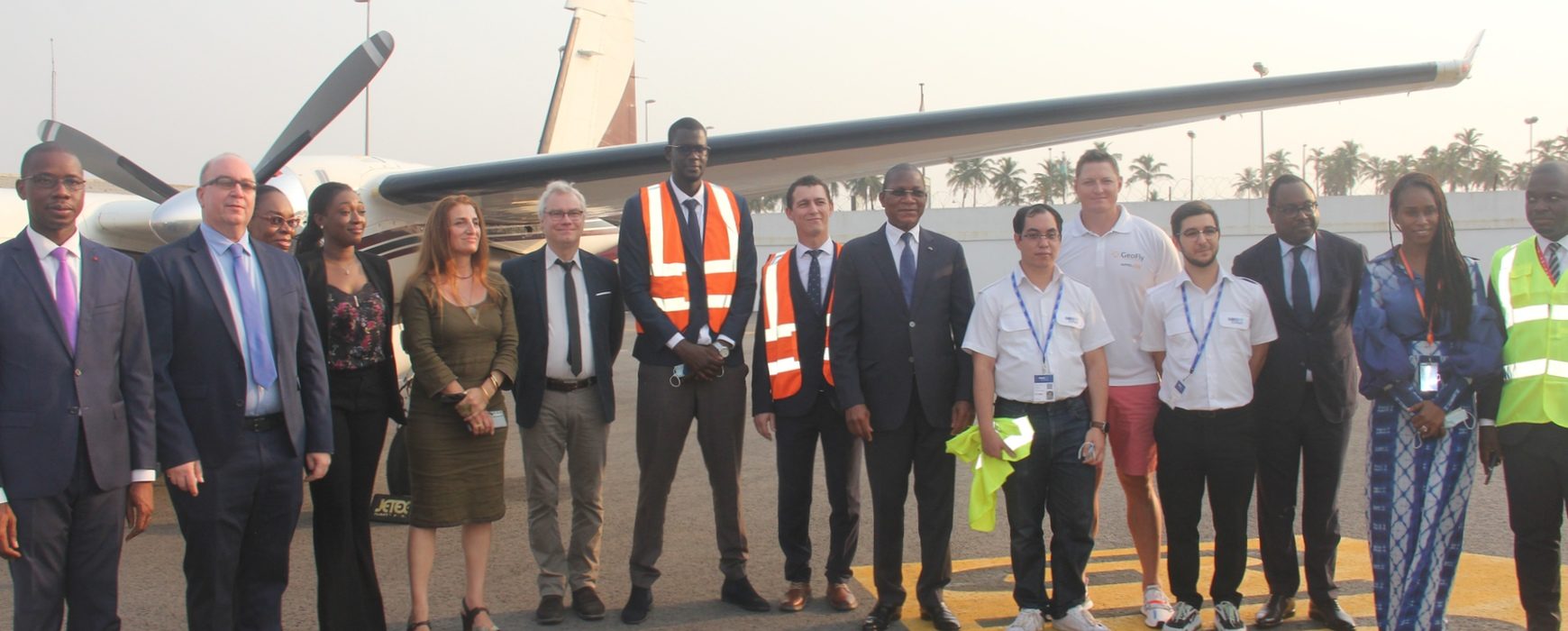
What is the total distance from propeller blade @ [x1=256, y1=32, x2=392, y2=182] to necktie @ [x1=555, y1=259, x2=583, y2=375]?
11.6 feet

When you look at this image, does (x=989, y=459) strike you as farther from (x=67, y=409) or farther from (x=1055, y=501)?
(x=67, y=409)

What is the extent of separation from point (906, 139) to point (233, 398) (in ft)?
15.9

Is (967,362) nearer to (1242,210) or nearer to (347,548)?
(347,548)

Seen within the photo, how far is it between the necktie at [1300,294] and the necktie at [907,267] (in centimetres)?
151

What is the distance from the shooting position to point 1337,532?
170 inches

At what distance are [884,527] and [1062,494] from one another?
0.73 m

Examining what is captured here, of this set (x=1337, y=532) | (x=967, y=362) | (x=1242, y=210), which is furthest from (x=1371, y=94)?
(x=1242, y=210)

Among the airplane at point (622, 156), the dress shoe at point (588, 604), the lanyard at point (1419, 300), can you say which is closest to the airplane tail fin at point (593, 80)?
the airplane at point (622, 156)

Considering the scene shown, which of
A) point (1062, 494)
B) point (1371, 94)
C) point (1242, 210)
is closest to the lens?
point (1062, 494)

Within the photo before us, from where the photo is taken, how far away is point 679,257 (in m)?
4.66

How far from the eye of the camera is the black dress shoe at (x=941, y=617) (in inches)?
168

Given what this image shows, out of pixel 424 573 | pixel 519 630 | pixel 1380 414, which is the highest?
pixel 1380 414

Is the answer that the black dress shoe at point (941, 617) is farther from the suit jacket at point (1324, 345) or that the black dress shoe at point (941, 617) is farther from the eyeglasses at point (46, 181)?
the eyeglasses at point (46, 181)

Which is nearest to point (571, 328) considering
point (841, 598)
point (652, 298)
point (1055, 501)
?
point (652, 298)
